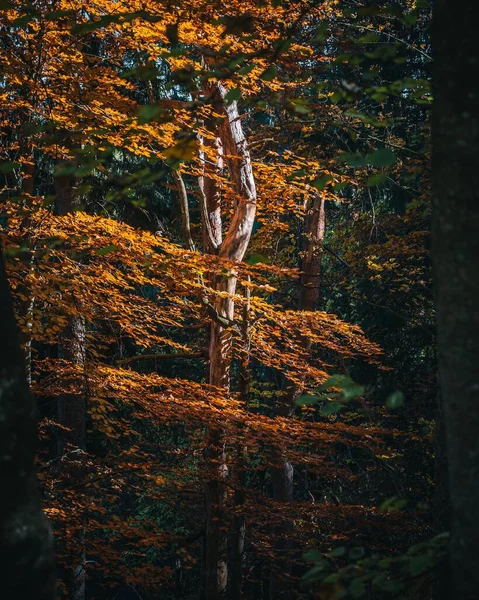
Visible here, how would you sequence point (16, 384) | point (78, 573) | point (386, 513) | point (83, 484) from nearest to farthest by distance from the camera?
1. point (16, 384)
2. point (83, 484)
3. point (386, 513)
4. point (78, 573)

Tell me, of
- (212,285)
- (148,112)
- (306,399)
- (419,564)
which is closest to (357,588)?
(419,564)

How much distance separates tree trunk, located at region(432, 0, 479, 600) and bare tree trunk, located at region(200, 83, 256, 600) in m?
7.80

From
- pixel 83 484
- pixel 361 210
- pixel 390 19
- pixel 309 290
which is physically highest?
pixel 390 19

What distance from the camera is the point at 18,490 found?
205 centimetres

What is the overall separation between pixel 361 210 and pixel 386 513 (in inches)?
270

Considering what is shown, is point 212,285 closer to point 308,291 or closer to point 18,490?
point 308,291

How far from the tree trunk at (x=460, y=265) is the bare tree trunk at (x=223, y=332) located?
7.80m

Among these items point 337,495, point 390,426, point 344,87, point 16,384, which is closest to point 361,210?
point 390,426

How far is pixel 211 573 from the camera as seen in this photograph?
403 inches

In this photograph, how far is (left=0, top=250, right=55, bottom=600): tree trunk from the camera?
201 cm

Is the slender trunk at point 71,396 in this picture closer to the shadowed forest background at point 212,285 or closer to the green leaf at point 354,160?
the shadowed forest background at point 212,285

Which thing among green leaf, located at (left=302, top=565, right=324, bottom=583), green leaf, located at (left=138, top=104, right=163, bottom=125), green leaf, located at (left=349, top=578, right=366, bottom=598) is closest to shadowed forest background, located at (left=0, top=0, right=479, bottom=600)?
green leaf, located at (left=138, top=104, right=163, bottom=125)

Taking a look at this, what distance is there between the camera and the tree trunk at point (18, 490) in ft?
6.59

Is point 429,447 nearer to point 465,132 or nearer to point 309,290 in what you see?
point 309,290
